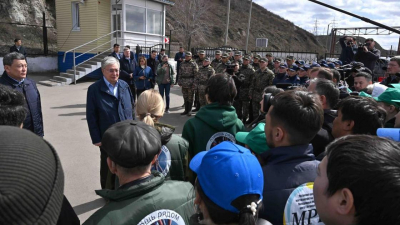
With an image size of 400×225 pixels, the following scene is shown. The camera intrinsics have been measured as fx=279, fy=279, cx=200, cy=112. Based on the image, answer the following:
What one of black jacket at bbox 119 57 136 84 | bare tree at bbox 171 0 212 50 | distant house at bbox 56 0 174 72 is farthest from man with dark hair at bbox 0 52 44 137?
bare tree at bbox 171 0 212 50

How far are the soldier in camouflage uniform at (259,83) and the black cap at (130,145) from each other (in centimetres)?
592

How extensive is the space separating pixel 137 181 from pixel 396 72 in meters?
5.13

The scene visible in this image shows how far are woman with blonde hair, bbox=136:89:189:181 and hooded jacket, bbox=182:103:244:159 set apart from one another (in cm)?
31

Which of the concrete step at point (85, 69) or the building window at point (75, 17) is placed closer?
the concrete step at point (85, 69)

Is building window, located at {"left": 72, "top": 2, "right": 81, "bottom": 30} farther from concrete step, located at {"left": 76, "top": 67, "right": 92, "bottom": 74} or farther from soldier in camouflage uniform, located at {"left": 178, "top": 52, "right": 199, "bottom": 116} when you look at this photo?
soldier in camouflage uniform, located at {"left": 178, "top": 52, "right": 199, "bottom": 116}

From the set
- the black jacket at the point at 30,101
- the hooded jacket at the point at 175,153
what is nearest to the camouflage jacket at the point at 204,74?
the black jacket at the point at 30,101

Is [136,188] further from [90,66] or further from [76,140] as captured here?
[90,66]

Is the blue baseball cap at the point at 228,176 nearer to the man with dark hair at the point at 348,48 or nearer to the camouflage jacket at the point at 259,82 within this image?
the camouflage jacket at the point at 259,82

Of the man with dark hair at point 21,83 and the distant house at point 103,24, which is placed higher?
the distant house at point 103,24

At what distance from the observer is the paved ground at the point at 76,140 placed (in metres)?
3.68

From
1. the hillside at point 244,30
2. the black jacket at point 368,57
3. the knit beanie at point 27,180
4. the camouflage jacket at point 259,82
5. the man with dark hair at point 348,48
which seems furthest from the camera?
the hillside at point 244,30

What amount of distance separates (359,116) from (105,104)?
8.74 feet

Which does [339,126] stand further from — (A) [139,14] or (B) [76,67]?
(A) [139,14]

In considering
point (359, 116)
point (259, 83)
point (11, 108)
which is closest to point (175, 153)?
point (11, 108)
